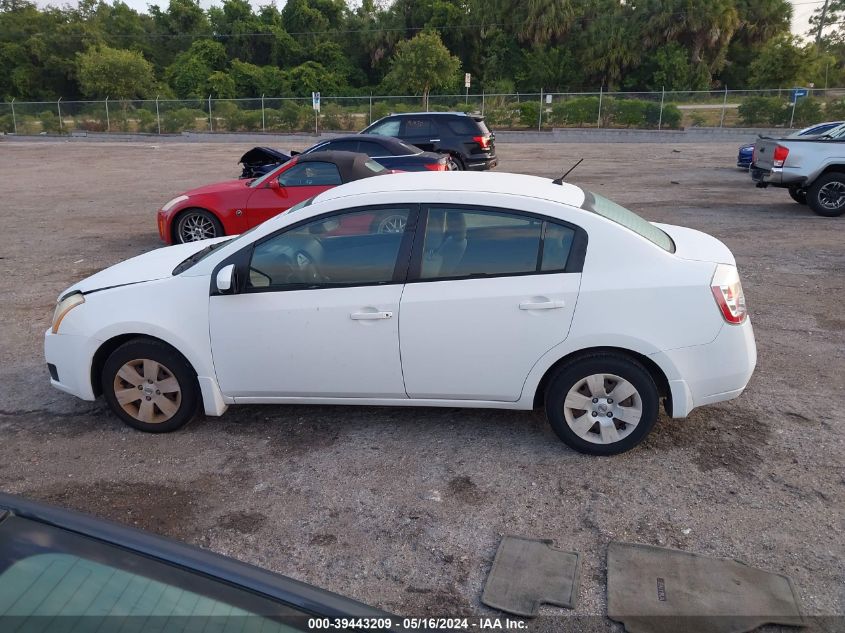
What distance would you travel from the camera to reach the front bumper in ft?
15.7

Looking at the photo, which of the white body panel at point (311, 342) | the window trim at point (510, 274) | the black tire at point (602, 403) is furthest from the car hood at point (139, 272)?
the black tire at point (602, 403)

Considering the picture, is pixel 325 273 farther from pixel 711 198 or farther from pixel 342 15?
pixel 342 15

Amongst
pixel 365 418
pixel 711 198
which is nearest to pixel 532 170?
pixel 711 198

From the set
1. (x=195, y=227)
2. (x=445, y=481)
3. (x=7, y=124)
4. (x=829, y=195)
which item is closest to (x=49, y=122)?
(x=7, y=124)

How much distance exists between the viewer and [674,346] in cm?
423

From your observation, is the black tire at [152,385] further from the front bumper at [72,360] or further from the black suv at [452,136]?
the black suv at [452,136]

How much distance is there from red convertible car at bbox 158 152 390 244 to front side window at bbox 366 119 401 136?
8561mm

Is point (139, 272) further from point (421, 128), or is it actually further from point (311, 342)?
point (421, 128)

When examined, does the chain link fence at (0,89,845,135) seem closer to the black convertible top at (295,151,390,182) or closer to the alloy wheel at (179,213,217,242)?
the black convertible top at (295,151,390,182)

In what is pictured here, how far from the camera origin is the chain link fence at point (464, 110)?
34031 millimetres

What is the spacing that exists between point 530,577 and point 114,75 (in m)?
49.7

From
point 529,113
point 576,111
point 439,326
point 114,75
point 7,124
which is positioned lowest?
point 7,124

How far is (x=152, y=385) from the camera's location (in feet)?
15.7

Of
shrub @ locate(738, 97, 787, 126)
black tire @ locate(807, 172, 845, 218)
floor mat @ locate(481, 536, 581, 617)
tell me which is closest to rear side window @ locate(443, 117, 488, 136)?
black tire @ locate(807, 172, 845, 218)
